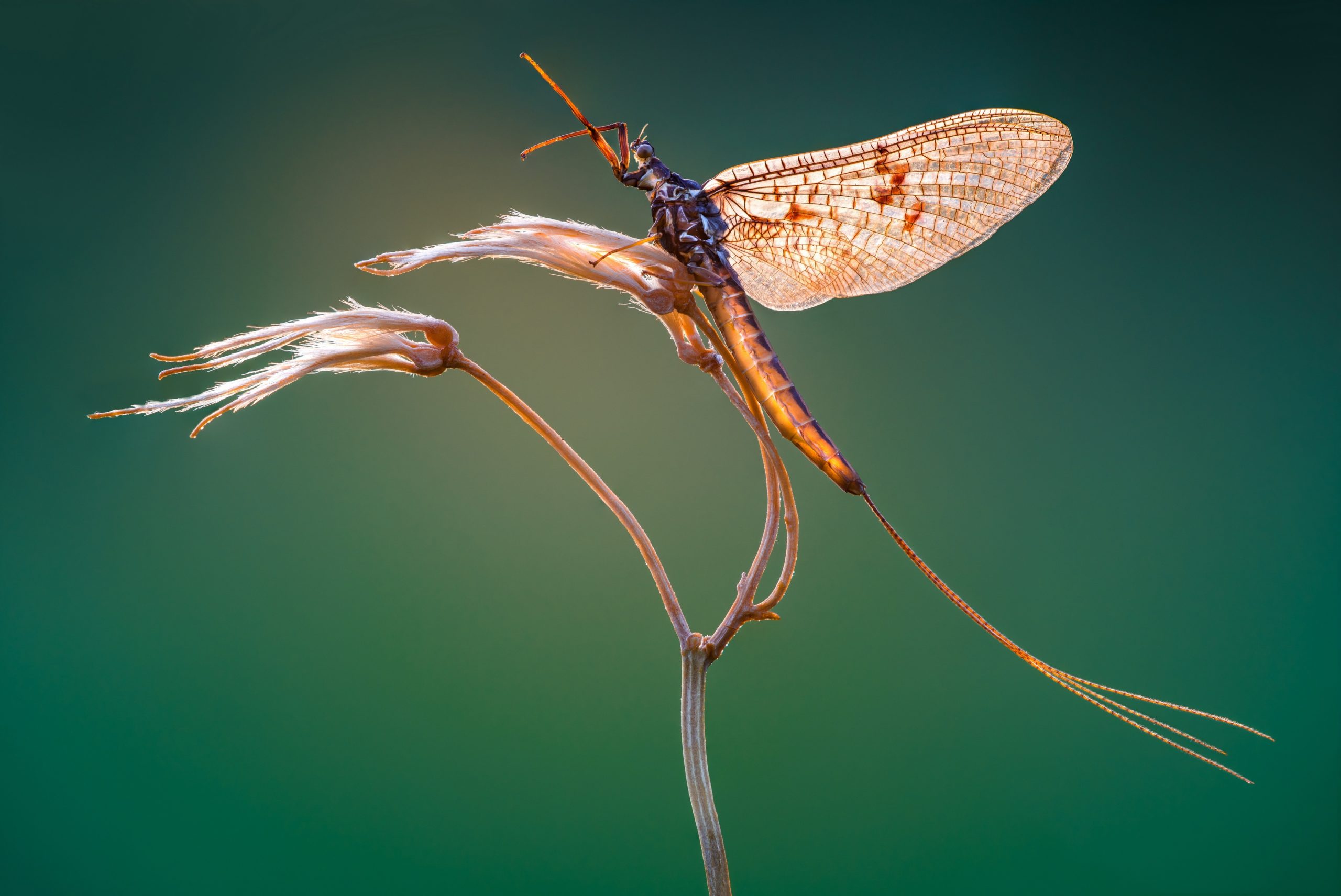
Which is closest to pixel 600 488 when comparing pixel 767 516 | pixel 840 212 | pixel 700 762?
pixel 767 516

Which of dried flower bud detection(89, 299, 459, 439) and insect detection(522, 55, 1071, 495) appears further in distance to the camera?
insect detection(522, 55, 1071, 495)

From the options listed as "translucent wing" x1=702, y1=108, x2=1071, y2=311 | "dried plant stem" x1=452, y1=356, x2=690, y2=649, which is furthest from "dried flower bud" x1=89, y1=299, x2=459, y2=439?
"translucent wing" x1=702, y1=108, x2=1071, y2=311

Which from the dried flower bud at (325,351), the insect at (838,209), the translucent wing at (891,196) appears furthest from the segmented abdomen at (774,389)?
the dried flower bud at (325,351)

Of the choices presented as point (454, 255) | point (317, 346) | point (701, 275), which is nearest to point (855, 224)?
point (701, 275)

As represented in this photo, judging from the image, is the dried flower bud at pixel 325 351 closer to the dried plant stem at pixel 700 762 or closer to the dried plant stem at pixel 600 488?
the dried plant stem at pixel 600 488

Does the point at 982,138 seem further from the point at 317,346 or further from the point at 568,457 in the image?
the point at 317,346

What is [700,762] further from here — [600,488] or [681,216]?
[681,216]

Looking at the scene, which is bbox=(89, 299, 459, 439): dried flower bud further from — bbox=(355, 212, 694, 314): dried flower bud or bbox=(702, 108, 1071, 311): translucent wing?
bbox=(702, 108, 1071, 311): translucent wing
